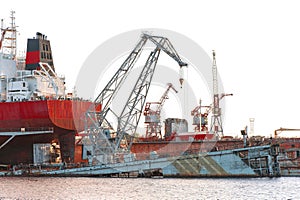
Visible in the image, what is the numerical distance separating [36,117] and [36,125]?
102cm

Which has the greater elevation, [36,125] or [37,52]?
[37,52]

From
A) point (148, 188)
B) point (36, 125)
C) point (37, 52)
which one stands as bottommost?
point (148, 188)

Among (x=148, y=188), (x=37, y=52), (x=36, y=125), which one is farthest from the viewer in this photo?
(x=37, y=52)

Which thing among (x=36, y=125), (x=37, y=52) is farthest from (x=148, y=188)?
(x=37, y=52)

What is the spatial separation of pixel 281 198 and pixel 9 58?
5123 cm

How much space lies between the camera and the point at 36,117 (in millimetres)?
77062

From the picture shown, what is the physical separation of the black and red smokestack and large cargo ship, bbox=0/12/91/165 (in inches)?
6.2

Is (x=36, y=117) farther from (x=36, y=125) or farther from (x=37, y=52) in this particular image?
(x=37, y=52)

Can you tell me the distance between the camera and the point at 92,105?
256 feet

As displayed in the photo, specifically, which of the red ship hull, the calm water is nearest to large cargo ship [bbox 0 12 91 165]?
the red ship hull

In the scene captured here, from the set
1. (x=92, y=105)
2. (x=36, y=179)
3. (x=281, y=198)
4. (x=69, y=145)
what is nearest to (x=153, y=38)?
(x=92, y=105)

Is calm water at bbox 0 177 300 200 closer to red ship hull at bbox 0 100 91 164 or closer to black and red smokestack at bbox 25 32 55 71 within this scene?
red ship hull at bbox 0 100 91 164

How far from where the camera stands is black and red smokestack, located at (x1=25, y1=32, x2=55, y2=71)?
85438 mm

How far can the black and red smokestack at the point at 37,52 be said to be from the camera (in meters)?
85.4
